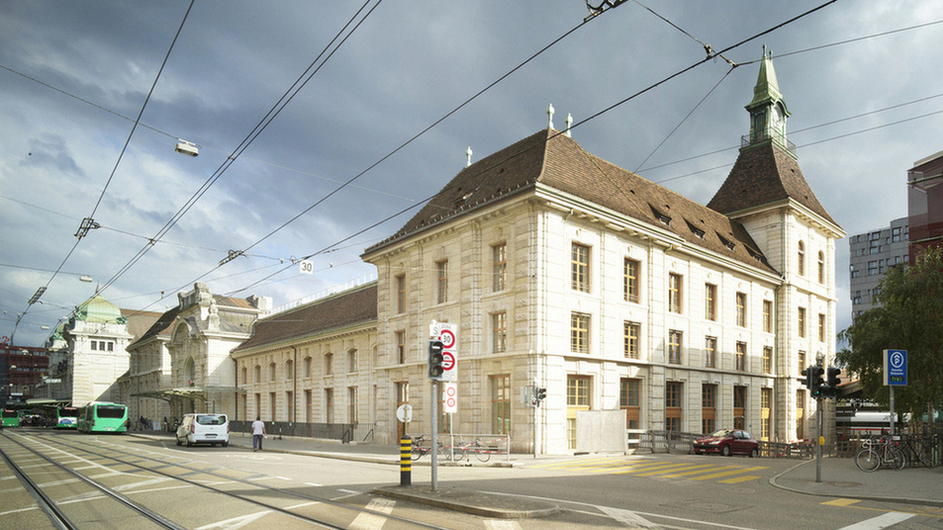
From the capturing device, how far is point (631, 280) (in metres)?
32.0

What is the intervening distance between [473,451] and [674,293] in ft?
53.2

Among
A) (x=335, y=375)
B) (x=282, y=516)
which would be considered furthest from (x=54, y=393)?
(x=282, y=516)

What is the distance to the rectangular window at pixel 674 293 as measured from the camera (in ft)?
112

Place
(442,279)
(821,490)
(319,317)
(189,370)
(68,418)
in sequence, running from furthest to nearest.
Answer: (189,370) → (68,418) → (319,317) → (442,279) → (821,490)

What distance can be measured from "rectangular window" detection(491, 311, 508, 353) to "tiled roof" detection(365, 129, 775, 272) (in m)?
5.01

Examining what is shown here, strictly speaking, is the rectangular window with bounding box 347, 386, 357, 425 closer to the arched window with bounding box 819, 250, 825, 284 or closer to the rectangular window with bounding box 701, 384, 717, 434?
the rectangular window with bounding box 701, 384, 717, 434

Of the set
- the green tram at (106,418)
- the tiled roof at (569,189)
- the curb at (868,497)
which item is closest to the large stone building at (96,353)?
the green tram at (106,418)

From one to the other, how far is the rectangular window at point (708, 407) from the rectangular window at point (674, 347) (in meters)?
3.23

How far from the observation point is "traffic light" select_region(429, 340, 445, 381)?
13.5 m

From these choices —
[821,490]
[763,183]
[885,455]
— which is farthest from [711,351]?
[821,490]

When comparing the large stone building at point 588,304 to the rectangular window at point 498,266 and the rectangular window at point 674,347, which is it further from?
the rectangular window at point 674,347

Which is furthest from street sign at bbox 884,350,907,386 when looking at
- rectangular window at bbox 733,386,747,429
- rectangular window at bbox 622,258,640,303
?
rectangular window at bbox 733,386,747,429

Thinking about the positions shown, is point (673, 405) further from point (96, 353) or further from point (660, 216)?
point (96, 353)

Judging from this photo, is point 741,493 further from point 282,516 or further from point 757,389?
point 757,389
